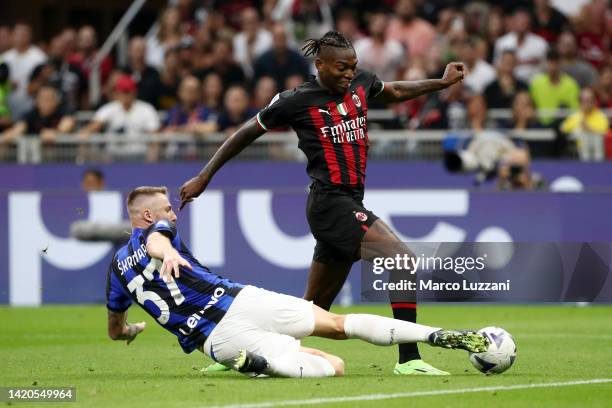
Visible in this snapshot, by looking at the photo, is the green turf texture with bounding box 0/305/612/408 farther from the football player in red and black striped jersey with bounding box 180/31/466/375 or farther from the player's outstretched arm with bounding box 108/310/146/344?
the football player in red and black striped jersey with bounding box 180/31/466/375

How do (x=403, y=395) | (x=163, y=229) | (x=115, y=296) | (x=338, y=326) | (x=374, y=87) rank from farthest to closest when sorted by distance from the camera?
(x=374, y=87) < (x=115, y=296) < (x=338, y=326) < (x=163, y=229) < (x=403, y=395)

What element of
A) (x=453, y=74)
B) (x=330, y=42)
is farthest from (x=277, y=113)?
(x=453, y=74)

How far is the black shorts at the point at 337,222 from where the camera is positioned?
9.52 meters

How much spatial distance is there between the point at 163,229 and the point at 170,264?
0.57 m

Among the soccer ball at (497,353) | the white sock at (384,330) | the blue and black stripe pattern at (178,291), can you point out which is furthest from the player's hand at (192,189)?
the soccer ball at (497,353)

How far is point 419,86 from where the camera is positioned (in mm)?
10195

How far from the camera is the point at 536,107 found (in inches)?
761

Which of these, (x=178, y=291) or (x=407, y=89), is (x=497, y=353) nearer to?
(x=178, y=291)

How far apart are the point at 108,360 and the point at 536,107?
33.1 ft

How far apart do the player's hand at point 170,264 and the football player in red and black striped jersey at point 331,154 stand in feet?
3.31

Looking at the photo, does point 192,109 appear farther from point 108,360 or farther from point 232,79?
point 108,360

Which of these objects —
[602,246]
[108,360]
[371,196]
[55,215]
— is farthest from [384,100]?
[55,215]

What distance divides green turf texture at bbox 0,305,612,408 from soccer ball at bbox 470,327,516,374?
0.32ft

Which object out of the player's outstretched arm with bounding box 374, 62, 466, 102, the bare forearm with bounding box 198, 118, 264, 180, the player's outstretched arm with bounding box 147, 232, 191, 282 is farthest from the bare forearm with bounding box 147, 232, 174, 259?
the player's outstretched arm with bounding box 374, 62, 466, 102
